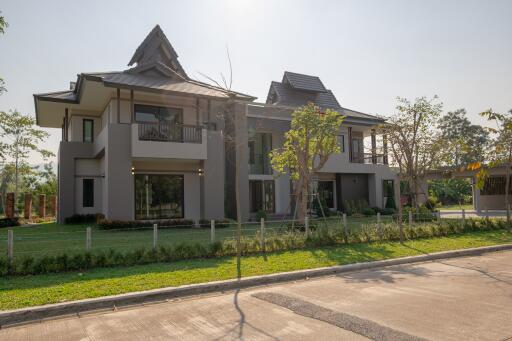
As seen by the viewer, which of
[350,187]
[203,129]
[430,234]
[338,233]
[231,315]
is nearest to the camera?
[231,315]

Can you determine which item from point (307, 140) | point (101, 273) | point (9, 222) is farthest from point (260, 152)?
point (101, 273)

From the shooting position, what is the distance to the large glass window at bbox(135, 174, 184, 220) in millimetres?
18828

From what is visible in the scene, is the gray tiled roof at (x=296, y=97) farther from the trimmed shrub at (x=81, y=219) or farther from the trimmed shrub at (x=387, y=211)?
the trimmed shrub at (x=81, y=219)

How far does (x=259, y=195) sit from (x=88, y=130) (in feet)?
33.3

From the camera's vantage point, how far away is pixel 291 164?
16750mm

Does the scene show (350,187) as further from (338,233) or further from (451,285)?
(451,285)

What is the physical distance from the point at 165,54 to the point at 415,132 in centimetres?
1341

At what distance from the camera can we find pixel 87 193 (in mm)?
21078

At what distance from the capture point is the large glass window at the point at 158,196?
18.8m

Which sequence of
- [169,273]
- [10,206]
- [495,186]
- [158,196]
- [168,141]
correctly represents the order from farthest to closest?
1. [495,186]
2. [10,206]
3. [158,196]
4. [168,141]
5. [169,273]

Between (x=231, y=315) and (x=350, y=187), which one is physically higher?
(x=350, y=187)

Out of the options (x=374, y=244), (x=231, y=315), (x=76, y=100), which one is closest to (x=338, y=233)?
(x=374, y=244)

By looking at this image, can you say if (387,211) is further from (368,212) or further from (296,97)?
(296,97)

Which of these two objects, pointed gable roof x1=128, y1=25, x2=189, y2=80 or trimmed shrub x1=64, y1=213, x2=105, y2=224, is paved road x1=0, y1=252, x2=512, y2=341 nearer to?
trimmed shrub x1=64, y1=213, x2=105, y2=224
